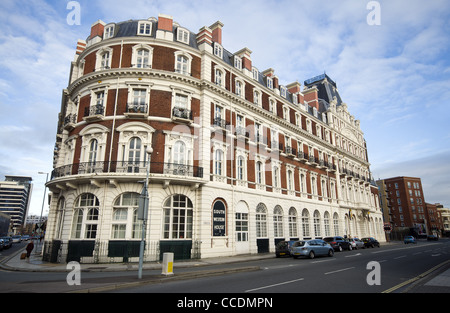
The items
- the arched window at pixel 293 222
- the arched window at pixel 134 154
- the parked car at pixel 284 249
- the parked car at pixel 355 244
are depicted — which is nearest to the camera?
the arched window at pixel 134 154

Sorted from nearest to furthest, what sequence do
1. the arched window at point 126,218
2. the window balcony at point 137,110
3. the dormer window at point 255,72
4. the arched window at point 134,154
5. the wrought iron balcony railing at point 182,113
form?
the arched window at point 126,218, the arched window at point 134,154, the window balcony at point 137,110, the wrought iron balcony railing at point 182,113, the dormer window at point 255,72

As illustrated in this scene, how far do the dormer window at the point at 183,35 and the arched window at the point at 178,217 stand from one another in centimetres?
1430

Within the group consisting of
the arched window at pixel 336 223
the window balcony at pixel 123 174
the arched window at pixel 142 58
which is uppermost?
the arched window at pixel 142 58

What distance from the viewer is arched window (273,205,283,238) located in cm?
2967

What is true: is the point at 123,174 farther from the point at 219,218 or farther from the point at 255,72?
the point at 255,72

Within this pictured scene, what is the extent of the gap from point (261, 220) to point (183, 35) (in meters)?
19.7

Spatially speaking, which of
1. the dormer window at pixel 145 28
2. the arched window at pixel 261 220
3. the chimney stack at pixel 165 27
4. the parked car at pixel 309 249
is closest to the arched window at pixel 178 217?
the arched window at pixel 261 220

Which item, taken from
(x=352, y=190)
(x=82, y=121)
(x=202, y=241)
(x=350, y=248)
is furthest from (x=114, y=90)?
(x=352, y=190)

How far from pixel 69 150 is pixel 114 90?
23.1 feet

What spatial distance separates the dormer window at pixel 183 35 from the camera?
24.9 metres

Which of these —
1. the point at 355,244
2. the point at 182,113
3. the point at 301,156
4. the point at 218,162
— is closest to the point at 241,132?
the point at 218,162

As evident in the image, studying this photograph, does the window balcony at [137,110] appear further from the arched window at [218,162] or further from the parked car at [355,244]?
the parked car at [355,244]

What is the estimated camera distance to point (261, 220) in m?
28.0
